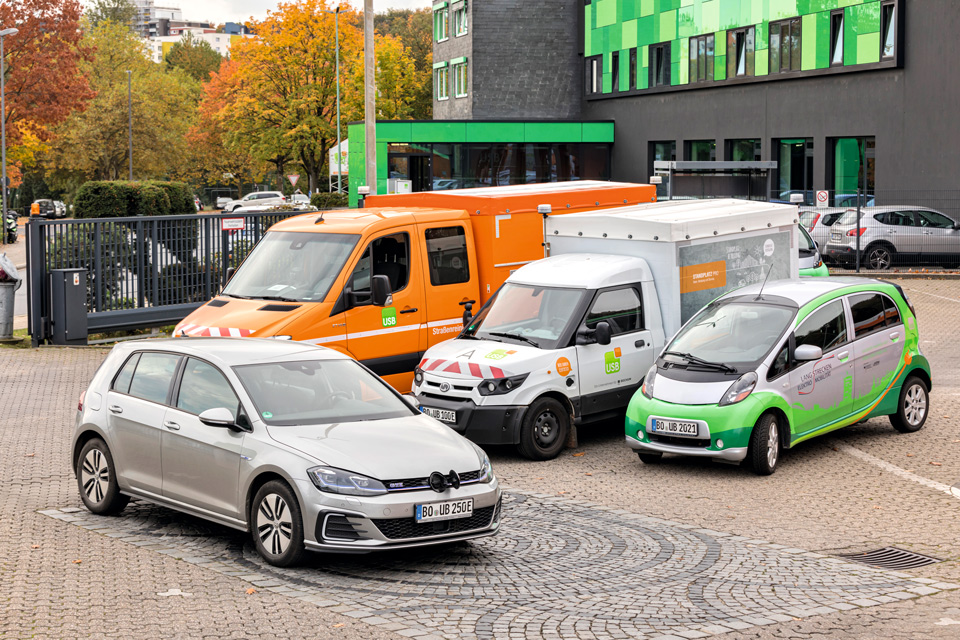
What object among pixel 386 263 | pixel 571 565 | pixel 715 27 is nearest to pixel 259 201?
pixel 715 27

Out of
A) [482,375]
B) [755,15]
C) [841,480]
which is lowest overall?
[841,480]

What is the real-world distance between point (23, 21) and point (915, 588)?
61.0 meters

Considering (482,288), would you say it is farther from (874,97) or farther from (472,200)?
(874,97)

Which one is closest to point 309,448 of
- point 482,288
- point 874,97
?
point 482,288

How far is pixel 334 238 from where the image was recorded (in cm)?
1365

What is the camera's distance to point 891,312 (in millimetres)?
12727

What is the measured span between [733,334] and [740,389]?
961mm

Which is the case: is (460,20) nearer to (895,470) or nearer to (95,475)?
(895,470)

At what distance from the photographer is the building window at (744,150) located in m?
44.9

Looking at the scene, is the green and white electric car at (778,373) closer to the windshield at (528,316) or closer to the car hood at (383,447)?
the windshield at (528,316)

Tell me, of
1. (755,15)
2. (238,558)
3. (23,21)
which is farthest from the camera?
(23,21)

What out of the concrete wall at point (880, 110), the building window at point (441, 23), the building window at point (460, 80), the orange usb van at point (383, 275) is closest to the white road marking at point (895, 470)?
the orange usb van at point (383, 275)

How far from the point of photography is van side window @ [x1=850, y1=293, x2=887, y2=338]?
1222cm

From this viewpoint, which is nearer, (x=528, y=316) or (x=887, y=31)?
(x=528, y=316)
